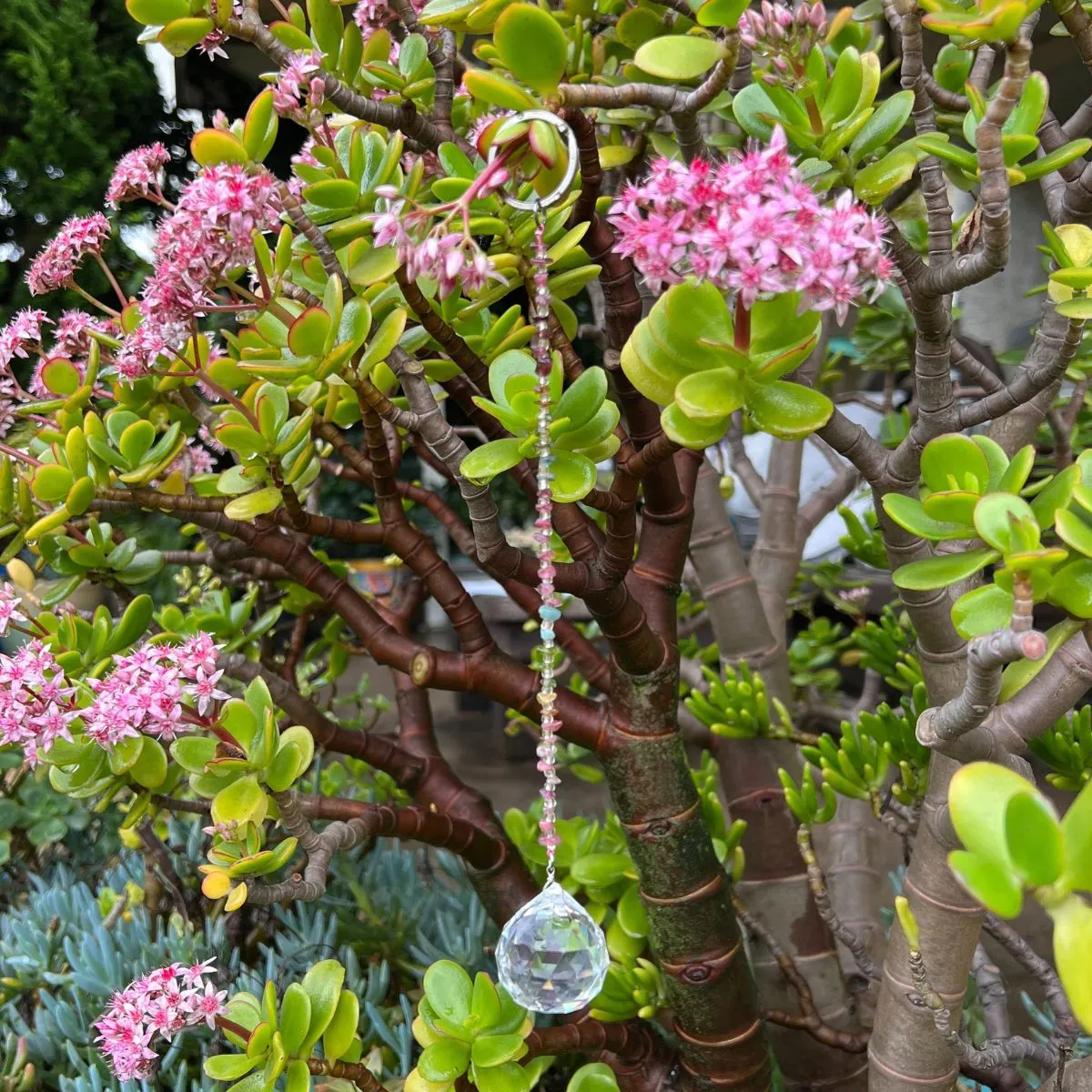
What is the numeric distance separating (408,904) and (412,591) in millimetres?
380

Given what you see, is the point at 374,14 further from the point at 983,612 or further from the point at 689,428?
the point at 983,612

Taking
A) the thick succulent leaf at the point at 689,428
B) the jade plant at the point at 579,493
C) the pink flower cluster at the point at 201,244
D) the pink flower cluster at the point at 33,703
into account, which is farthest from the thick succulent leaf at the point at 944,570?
the pink flower cluster at the point at 33,703

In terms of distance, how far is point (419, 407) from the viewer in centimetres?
48

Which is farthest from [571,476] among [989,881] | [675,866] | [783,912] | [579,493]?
[783,912]

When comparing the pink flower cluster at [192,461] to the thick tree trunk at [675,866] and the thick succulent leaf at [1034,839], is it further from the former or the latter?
the thick succulent leaf at [1034,839]

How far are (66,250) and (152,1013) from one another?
20.8 inches

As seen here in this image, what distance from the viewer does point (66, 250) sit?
61 centimetres

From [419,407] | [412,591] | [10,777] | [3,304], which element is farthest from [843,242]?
[3,304]

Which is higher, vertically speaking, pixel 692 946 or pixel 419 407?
pixel 419 407

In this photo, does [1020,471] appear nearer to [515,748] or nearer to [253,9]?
[253,9]

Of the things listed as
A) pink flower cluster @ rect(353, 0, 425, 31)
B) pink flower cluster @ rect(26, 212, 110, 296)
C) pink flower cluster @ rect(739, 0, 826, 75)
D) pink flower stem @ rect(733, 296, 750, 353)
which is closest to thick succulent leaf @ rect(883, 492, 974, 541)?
pink flower stem @ rect(733, 296, 750, 353)

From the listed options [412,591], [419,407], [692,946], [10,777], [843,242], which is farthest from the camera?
[10,777]

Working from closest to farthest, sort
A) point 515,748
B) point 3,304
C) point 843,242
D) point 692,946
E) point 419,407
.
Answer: point 843,242
point 419,407
point 692,946
point 3,304
point 515,748

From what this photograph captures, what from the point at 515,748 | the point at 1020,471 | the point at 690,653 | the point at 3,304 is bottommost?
the point at 515,748
